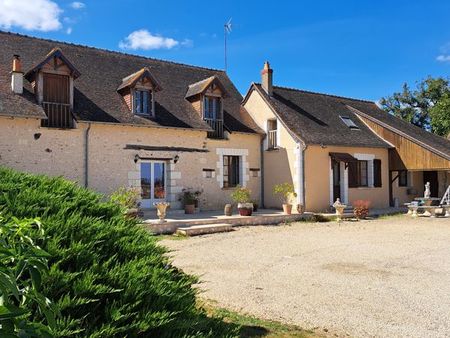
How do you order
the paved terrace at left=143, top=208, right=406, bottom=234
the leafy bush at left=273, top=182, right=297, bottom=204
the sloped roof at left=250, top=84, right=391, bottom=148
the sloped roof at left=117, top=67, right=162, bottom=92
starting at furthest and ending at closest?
the sloped roof at left=250, top=84, right=391, bottom=148 → the leafy bush at left=273, top=182, right=297, bottom=204 → the sloped roof at left=117, top=67, right=162, bottom=92 → the paved terrace at left=143, top=208, right=406, bottom=234

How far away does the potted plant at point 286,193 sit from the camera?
625 inches

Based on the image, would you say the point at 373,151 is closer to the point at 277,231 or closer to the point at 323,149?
the point at 323,149

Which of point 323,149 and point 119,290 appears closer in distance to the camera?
point 119,290

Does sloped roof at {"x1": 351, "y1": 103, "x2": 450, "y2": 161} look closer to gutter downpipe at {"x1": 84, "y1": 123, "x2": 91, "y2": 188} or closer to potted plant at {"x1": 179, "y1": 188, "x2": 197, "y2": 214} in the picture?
potted plant at {"x1": 179, "y1": 188, "x2": 197, "y2": 214}

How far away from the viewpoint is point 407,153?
64.2 feet

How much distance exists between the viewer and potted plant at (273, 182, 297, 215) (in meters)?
15.9

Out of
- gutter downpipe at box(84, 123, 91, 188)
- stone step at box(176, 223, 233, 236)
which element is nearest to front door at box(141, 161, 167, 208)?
gutter downpipe at box(84, 123, 91, 188)

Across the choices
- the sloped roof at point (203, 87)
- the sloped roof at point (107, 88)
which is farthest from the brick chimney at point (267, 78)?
the sloped roof at point (203, 87)

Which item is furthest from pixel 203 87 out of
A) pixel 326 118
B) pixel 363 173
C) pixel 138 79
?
pixel 363 173

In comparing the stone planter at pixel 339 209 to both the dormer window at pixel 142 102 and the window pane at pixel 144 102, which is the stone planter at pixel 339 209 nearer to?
the dormer window at pixel 142 102

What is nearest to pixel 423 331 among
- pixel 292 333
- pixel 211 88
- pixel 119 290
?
pixel 292 333

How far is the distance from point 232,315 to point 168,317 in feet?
8.50

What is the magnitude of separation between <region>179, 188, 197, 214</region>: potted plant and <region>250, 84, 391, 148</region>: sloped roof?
472 cm

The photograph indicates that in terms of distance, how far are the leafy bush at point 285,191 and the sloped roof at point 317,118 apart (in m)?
1.84
